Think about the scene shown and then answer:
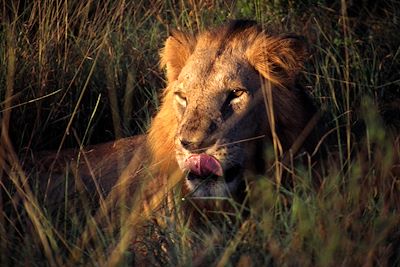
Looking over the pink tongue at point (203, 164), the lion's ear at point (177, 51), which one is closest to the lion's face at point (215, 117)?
A: the pink tongue at point (203, 164)

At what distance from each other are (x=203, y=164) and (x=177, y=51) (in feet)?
2.60

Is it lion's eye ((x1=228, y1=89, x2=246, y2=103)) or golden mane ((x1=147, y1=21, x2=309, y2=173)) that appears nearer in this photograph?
lion's eye ((x1=228, y1=89, x2=246, y2=103))

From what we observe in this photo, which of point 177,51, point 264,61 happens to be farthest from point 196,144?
point 177,51

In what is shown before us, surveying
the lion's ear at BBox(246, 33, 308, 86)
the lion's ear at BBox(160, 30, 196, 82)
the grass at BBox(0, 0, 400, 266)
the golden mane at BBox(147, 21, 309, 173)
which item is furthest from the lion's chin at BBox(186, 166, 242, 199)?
the lion's ear at BBox(160, 30, 196, 82)

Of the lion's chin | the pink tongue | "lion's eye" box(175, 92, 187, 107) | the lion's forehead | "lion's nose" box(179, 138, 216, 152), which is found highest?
the lion's forehead

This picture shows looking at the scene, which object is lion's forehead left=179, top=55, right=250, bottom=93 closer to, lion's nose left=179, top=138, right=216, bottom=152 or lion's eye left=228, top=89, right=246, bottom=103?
lion's eye left=228, top=89, right=246, bottom=103

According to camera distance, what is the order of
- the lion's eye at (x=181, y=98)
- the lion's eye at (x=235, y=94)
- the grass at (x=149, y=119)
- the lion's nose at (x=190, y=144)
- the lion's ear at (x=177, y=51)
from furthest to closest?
the lion's ear at (x=177, y=51)
the lion's eye at (x=181, y=98)
the lion's eye at (x=235, y=94)
the lion's nose at (x=190, y=144)
the grass at (x=149, y=119)

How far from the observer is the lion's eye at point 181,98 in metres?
4.13

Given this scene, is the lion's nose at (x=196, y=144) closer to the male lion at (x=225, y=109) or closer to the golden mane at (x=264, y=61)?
the male lion at (x=225, y=109)

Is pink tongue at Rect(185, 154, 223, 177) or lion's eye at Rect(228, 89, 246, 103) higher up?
lion's eye at Rect(228, 89, 246, 103)

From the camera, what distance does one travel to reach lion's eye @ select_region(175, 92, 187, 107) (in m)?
4.13

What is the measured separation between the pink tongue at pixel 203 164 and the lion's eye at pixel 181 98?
1.36 feet

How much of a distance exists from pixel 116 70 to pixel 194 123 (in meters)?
1.89

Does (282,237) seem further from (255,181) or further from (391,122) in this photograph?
(391,122)
